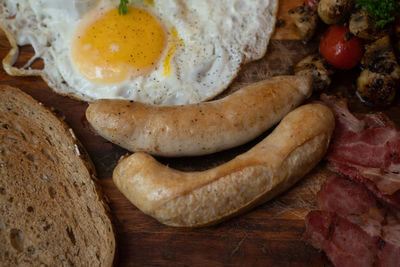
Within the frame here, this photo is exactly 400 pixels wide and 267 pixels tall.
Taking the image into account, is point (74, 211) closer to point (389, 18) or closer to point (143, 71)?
point (143, 71)

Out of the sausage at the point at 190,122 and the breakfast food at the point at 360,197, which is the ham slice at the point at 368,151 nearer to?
the breakfast food at the point at 360,197

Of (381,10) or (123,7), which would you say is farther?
(123,7)

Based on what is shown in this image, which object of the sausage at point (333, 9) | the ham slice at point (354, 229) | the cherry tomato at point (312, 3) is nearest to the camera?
the ham slice at point (354, 229)

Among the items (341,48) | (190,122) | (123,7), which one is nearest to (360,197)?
(341,48)

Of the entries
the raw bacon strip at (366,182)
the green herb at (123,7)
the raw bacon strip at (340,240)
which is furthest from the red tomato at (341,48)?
the green herb at (123,7)

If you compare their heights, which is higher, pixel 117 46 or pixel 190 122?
pixel 117 46

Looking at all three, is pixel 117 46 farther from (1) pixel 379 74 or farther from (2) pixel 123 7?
(1) pixel 379 74
